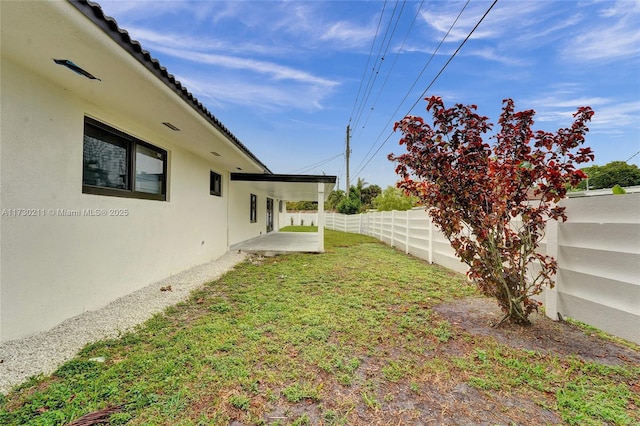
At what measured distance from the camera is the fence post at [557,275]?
362cm

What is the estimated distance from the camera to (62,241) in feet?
11.5

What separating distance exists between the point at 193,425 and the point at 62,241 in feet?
10.1

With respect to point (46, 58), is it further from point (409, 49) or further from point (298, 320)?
point (409, 49)

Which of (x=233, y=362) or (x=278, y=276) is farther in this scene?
(x=278, y=276)

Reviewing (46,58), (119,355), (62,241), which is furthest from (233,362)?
(46,58)

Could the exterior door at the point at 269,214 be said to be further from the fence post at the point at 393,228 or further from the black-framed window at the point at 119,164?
the black-framed window at the point at 119,164

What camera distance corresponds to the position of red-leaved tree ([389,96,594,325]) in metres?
3.27

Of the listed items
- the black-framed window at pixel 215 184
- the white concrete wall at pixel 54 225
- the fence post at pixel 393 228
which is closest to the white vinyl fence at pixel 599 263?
the white concrete wall at pixel 54 225

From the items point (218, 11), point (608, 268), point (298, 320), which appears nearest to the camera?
point (608, 268)

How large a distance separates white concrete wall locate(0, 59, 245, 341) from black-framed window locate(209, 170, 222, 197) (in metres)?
3.38

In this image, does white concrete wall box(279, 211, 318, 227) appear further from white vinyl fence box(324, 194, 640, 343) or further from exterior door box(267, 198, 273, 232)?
white vinyl fence box(324, 194, 640, 343)

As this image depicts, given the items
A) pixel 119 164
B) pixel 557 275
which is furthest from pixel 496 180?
pixel 119 164

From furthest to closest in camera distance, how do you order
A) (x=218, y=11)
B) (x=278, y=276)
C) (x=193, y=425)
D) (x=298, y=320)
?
(x=218, y=11)
(x=278, y=276)
(x=298, y=320)
(x=193, y=425)

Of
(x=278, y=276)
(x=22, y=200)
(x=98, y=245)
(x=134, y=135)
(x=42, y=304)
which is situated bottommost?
(x=278, y=276)
